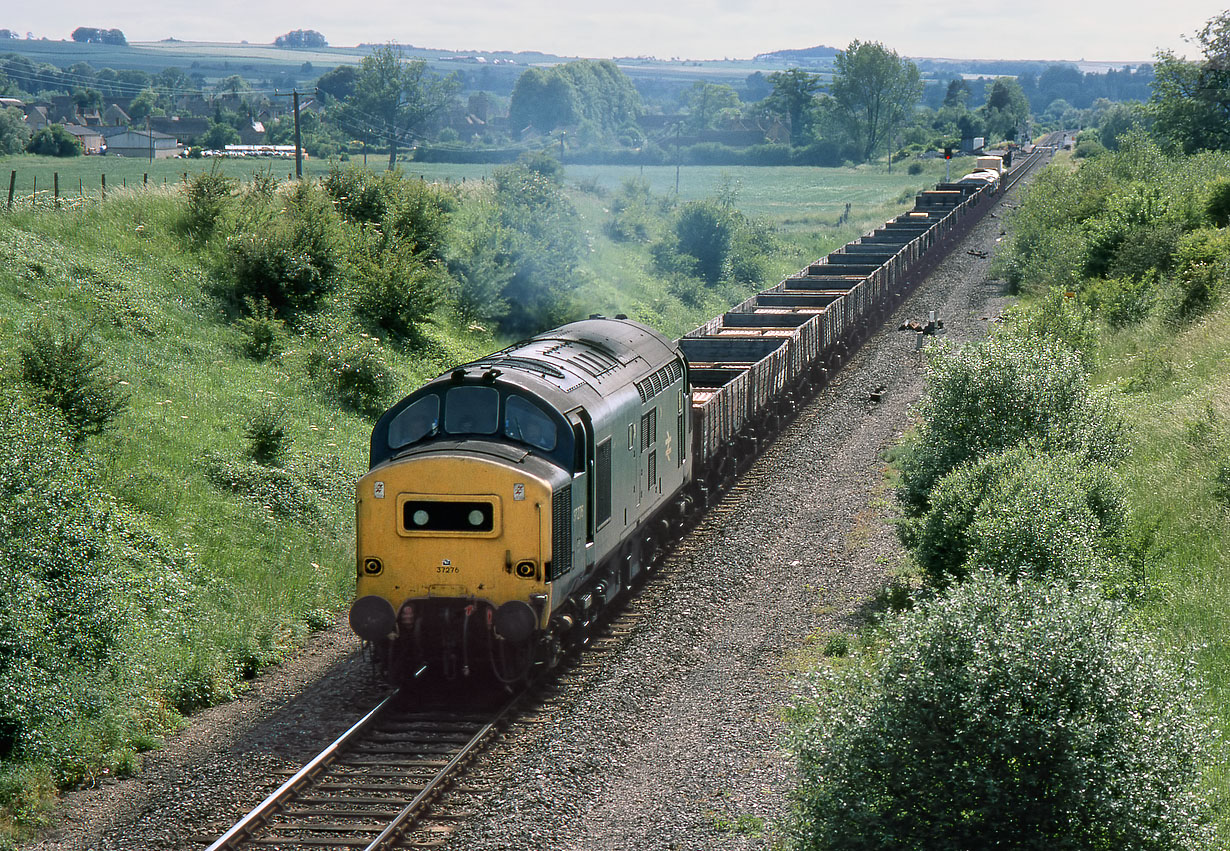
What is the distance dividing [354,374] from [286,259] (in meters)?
4.81

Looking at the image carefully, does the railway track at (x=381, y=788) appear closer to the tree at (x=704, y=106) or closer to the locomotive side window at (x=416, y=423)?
the locomotive side window at (x=416, y=423)

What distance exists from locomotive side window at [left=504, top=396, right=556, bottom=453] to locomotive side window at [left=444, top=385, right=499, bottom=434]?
0.54ft

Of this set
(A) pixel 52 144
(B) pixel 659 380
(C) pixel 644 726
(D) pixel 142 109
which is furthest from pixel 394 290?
(D) pixel 142 109

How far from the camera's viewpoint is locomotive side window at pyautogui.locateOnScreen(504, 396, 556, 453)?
13.0 meters

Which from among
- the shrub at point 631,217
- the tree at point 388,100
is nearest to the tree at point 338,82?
the tree at point 388,100

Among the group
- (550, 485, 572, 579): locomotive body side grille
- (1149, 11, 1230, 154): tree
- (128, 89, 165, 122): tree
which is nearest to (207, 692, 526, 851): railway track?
(550, 485, 572, 579): locomotive body side grille

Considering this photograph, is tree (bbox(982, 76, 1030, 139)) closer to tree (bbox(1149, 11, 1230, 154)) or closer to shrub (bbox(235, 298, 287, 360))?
tree (bbox(1149, 11, 1230, 154))

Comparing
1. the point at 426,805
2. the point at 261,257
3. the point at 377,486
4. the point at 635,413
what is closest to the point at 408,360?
the point at 261,257

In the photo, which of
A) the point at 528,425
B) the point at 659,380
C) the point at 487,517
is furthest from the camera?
the point at 659,380

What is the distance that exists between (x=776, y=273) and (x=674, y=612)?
3869cm

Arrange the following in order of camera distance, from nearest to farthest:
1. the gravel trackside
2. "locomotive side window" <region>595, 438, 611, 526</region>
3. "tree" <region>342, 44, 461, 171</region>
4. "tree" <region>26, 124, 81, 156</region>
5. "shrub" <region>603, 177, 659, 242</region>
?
the gravel trackside → "locomotive side window" <region>595, 438, 611, 526</region> → "shrub" <region>603, 177, 659, 242</region> → "tree" <region>26, 124, 81, 156</region> → "tree" <region>342, 44, 461, 171</region>

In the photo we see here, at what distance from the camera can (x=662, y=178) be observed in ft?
292

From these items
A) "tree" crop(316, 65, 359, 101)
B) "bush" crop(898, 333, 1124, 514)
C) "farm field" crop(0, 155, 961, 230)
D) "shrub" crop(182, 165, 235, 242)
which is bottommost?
"bush" crop(898, 333, 1124, 514)

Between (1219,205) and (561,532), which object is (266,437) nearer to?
(561,532)
